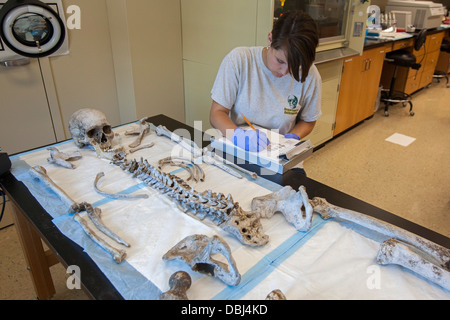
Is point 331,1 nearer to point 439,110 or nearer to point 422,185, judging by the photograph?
point 422,185

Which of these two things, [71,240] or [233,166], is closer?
[71,240]

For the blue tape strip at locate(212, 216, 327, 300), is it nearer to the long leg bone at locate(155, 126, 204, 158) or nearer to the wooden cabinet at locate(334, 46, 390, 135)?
the long leg bone at locate(155, 126, 204, 158)

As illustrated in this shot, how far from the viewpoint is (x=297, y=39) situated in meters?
1.46

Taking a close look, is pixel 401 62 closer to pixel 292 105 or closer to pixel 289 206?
pixel 292 105

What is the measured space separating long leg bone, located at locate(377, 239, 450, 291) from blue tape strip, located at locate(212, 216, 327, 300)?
22 cm

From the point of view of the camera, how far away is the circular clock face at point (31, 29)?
2.26 metres

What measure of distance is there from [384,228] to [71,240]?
1004 millimetres

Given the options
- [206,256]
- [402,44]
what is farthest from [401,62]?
[206,256]

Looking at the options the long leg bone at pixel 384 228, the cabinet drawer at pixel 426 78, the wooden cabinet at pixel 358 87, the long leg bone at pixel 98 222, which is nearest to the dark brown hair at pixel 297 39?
the long leg bone at pixel 384 228

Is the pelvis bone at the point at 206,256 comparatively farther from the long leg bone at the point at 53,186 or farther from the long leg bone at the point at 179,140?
the long leg bone at the point at 179,140

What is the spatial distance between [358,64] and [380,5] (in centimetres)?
215

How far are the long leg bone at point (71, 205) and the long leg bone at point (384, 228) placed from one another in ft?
2.27

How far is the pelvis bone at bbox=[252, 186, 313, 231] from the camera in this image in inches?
45.2
